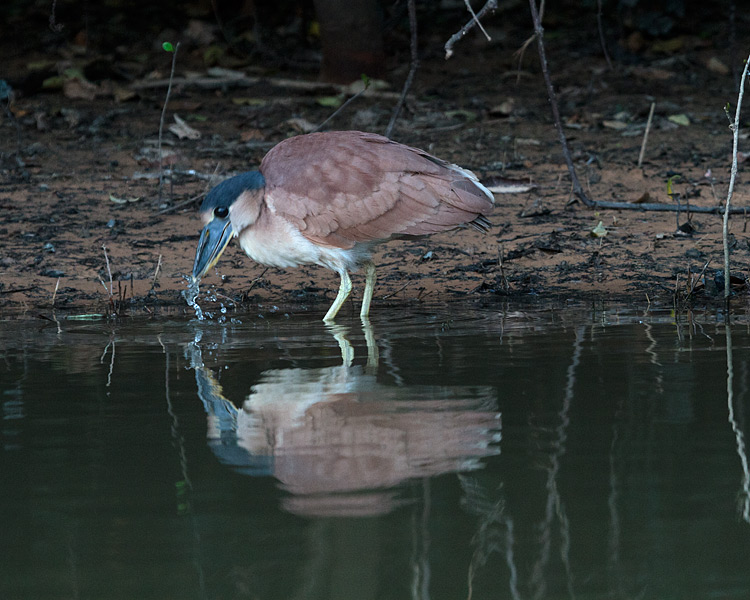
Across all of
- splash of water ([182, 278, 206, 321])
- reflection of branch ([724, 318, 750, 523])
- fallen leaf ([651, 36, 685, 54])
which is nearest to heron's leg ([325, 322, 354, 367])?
splash of water ([182, 278, 206, 321])

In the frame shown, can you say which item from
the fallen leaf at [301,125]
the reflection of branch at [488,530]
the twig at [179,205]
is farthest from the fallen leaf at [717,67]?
the reflection of branch at [488,530]

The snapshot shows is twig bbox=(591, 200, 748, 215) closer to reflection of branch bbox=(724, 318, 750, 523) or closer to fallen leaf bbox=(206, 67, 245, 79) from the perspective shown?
reflection of branch bbox=(724, 318, 750, 523)

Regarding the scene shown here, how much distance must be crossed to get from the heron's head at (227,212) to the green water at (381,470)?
106cm

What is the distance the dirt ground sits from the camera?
6.55 metres

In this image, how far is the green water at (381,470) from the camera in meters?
2.23

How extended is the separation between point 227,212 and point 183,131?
4225 mm

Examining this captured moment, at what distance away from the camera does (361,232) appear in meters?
5.66

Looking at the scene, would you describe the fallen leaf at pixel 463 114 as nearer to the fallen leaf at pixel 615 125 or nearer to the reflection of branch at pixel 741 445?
the fallen leaf at pixel 615 125

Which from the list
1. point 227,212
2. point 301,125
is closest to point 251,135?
point 301,125

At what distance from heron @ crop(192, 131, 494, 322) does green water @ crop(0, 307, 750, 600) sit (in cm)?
97

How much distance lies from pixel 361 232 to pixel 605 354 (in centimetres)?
171

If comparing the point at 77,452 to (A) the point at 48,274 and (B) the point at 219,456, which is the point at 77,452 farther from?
(A) the point at 48,274

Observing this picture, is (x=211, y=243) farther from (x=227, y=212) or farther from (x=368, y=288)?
(x=368, y=288)

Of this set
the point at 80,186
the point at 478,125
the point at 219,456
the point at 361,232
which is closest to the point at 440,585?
the point at 219,456
